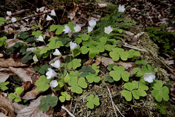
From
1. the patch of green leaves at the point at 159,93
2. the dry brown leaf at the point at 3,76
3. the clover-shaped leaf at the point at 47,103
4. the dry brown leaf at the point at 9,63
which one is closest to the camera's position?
the clover-shaped leaf at the point at 47,103

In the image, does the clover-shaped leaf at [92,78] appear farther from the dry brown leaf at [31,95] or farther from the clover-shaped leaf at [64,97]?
the dry brown leaf at [31,95]

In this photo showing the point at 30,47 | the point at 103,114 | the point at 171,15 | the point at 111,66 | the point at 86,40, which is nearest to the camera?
the point at 103,114

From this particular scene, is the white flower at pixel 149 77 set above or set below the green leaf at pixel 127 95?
above

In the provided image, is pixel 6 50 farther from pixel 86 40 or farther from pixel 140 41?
pixel 140 41

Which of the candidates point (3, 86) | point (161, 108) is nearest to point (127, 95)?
point (161, 108)

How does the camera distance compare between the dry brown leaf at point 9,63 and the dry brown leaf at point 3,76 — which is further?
the dry brown leaf at point 9,63

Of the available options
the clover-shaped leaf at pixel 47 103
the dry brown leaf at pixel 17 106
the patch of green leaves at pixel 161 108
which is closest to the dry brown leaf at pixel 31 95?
the dry brown leaf at pixel 17 106

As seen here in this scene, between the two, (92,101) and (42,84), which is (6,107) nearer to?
(42,84)

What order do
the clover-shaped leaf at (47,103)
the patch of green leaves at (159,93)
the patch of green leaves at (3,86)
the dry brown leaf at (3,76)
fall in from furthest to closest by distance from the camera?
the dry brown leaf at (3,76) → the patch of green leaves at (3,86) → the patch of green leaves at (159,93) → the clover-shaped leaf at (47,103)

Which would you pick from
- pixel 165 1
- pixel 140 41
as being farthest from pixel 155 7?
pixel 140 41
